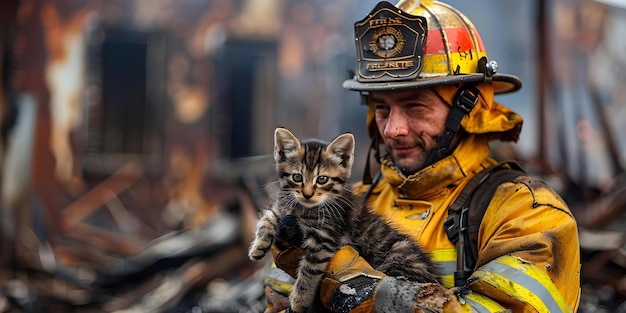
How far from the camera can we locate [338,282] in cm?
306

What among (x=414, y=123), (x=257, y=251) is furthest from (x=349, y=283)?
(x=414, y=123)

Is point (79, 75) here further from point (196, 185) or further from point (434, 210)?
point (434, 210)

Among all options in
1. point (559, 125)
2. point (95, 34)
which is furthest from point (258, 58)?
point (559, 125)

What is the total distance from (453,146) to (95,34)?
5.73m

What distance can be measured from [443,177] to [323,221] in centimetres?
69

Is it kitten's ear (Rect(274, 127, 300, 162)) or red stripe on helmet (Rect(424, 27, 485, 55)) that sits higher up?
red stripe on helmet (Rect(424, 27, 485, 55))

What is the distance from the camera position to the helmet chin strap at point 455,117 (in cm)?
356

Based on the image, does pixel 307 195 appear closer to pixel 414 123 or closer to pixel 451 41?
pixel 414 123

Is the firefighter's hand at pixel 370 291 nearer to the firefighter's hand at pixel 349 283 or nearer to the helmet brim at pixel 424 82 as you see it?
the firefighter's hand at pixel 349 283

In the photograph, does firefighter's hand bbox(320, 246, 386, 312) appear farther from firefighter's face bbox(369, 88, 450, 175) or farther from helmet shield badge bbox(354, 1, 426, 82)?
helmet shield badge bbox(354, 1, 426, 82)

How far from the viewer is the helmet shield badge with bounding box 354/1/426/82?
3.51 m

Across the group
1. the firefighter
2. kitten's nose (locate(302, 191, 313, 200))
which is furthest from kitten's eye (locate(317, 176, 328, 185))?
the firefighter

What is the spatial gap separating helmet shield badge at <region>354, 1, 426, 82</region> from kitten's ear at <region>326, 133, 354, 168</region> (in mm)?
378

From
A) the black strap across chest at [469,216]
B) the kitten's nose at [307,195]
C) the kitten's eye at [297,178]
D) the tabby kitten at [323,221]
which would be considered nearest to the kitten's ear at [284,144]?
the tabby kitten at [323,221]
